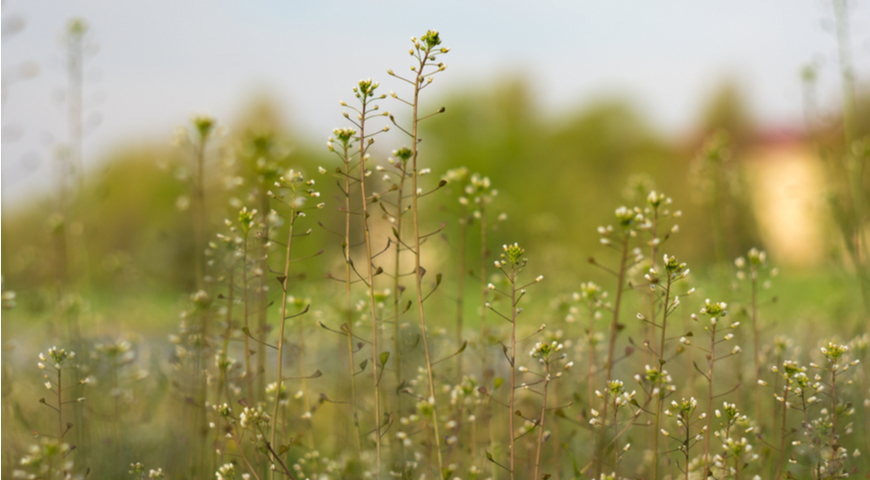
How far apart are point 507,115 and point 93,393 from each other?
29.7 m

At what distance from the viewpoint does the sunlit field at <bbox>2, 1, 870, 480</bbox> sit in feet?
7.88

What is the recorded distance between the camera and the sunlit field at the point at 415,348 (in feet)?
7.88

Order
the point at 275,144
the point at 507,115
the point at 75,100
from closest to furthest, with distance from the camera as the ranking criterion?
the point at 275,144 → the point at 75,100 → the point at 507,115

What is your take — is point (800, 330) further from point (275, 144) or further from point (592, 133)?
point (592, 133)

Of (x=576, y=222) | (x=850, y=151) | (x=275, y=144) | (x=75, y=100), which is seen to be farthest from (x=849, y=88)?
(x=576, y=222)

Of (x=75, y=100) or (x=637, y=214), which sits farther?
(x=75, y=100)

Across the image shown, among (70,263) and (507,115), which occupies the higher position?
(507,115)

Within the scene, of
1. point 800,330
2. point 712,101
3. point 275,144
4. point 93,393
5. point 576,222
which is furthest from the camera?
point 712,101

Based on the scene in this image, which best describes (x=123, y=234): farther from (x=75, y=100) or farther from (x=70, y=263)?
(x=75, y=100)

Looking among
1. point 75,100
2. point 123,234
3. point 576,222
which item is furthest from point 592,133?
point 75,100

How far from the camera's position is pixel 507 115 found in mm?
32062

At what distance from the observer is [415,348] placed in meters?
3.81

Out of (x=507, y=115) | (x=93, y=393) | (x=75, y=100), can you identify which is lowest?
(x=93, y=393)

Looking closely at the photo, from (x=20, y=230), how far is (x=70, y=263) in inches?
854
